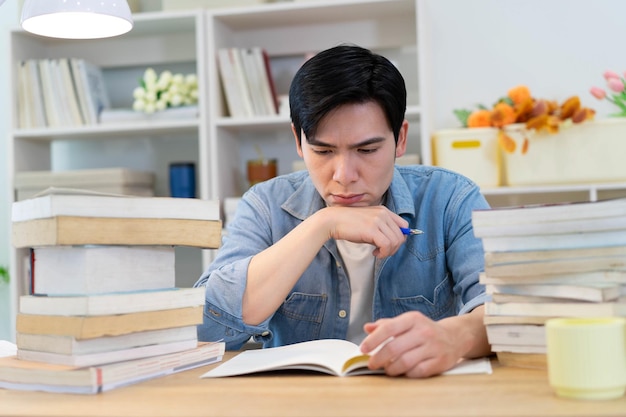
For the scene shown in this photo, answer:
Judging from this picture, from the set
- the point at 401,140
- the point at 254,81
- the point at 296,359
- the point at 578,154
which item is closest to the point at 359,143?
the point at 401,140

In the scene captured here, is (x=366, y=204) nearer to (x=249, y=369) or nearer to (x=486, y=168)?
(x=249, y=369)

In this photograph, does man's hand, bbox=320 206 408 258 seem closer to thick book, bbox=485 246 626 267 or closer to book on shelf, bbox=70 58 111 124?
thick book, bbox=485 246 626 267

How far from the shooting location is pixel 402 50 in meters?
3.20

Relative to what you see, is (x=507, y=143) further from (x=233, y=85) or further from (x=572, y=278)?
(x=572, y=278)

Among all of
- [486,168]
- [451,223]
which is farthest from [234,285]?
[486,168]

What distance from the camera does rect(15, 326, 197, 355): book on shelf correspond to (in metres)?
1.05

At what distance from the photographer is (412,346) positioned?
1068mm

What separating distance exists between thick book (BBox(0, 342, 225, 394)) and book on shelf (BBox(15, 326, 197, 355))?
2cm

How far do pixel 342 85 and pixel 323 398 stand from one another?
2.48 feet

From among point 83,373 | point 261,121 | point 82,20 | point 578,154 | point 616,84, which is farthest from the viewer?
point 261,121

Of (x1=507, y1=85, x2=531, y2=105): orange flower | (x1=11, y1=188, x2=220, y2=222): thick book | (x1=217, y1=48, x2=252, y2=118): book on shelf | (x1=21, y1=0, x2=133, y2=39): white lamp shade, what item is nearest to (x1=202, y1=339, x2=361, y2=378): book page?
(x1=11, y1=188, x2=220, y2=222): thick book

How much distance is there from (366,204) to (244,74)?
1590 mm

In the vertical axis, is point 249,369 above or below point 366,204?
below

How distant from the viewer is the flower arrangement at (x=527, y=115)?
2.70 metres
